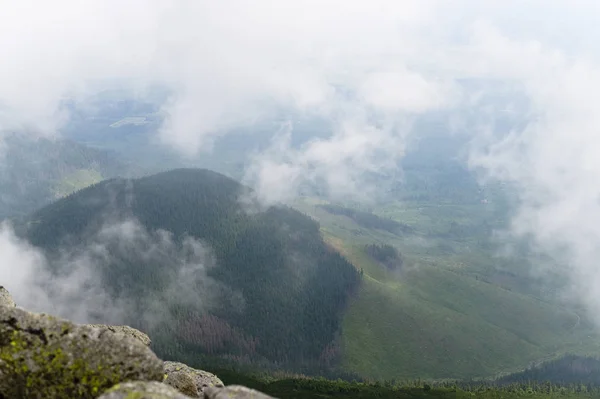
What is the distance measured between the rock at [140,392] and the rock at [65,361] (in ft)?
9.27

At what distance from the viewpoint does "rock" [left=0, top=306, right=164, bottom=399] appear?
80.3 feet

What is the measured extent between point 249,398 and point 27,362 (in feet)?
45.5

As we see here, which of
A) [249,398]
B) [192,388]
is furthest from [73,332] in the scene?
[192,388]

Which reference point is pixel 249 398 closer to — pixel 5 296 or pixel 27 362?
pixel 27 362

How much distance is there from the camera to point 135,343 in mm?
25984

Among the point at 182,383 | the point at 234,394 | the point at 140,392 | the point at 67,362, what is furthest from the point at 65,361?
the point at 182,383

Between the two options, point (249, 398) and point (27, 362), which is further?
point (27, 362)

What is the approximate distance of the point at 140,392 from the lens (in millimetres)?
21531

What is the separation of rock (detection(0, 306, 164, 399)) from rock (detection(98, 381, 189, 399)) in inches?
111

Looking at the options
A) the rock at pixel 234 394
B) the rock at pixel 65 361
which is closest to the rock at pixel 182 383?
the rock at pixel 65 361

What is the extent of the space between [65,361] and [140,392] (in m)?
6.53

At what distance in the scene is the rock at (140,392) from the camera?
21.3 meters

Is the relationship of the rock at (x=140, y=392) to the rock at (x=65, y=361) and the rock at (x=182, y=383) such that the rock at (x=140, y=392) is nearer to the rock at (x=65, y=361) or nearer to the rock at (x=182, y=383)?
the rock at (x=65, y=361)

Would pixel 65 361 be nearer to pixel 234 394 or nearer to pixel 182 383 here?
pixel 234 394
